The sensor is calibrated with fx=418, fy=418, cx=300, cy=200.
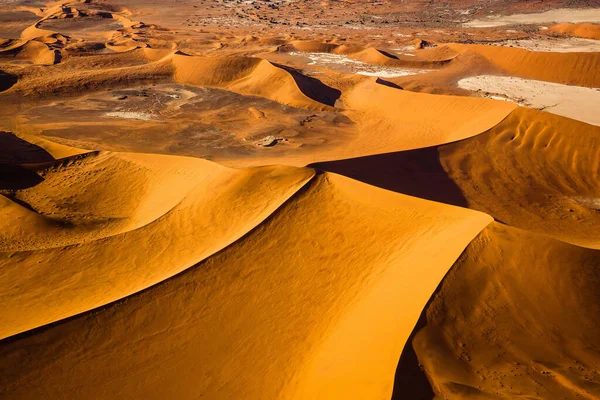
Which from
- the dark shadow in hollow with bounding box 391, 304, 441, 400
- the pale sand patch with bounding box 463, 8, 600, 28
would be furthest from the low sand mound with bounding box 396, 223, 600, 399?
the pale sand patch with bounding box 463, 8, 600, 28

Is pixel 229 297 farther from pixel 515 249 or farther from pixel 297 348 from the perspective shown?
pixel 515 249

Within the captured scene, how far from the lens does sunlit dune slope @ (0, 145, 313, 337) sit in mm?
7203

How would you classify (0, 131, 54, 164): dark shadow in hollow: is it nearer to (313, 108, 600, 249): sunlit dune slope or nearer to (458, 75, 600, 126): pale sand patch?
(313, 108, 600, 249): sunlit dune slope

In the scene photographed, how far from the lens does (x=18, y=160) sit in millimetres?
12727

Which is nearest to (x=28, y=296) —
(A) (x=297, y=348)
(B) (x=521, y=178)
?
(A) (x=297, y=348)

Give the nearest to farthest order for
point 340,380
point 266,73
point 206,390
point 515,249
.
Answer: point 340,380
point 206,390
point 515,249
point 266,73

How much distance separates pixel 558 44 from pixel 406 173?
27236 millimetres

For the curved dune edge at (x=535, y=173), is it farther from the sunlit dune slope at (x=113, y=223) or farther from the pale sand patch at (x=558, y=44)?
the pale sand patch at (x=558, y=44)

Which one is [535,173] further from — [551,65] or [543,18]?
[543,18]

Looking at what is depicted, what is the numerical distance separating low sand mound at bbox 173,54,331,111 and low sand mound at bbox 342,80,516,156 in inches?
110

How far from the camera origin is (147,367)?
19.5 ft

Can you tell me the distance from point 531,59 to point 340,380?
990 inches

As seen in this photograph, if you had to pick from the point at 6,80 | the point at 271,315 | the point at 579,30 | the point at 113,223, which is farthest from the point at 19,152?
the point at 579,30

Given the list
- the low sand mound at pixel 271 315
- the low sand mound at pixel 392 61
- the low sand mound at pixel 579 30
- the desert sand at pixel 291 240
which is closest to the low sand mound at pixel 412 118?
the desert sand at pixel 291 240
